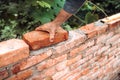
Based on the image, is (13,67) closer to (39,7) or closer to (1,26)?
(1,26)

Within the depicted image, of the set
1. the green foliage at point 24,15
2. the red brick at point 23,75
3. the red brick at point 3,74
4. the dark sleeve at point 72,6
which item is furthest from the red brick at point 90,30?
the red brick at point 3,74

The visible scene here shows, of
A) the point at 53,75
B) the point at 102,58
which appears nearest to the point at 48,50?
the point at 53,75

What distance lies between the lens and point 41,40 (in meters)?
2.28

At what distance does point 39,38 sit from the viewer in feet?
7.52

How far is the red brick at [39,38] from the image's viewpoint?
225cm

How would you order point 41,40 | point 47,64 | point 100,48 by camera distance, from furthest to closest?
point 100,48
point 47,64
point 41,40

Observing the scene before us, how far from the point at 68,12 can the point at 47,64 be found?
597 millimetres

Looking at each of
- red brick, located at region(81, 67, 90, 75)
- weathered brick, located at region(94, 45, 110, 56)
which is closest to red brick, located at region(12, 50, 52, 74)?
red brick, located at region(81, 67, 90, 75)

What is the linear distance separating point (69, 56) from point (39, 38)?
564mm

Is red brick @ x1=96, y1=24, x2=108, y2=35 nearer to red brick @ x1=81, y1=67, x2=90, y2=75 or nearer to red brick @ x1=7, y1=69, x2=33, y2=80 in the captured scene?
red brick @ x1=81, y1=67, x2=90, y2=75

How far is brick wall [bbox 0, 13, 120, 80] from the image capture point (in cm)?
214

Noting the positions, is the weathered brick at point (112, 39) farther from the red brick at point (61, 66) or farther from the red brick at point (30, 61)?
the red brick at point (30, 61)

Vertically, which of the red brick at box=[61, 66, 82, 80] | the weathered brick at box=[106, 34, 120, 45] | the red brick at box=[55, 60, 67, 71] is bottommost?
the red brick at box=[61, 66, 82, 80]

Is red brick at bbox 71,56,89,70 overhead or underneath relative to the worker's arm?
underneath
